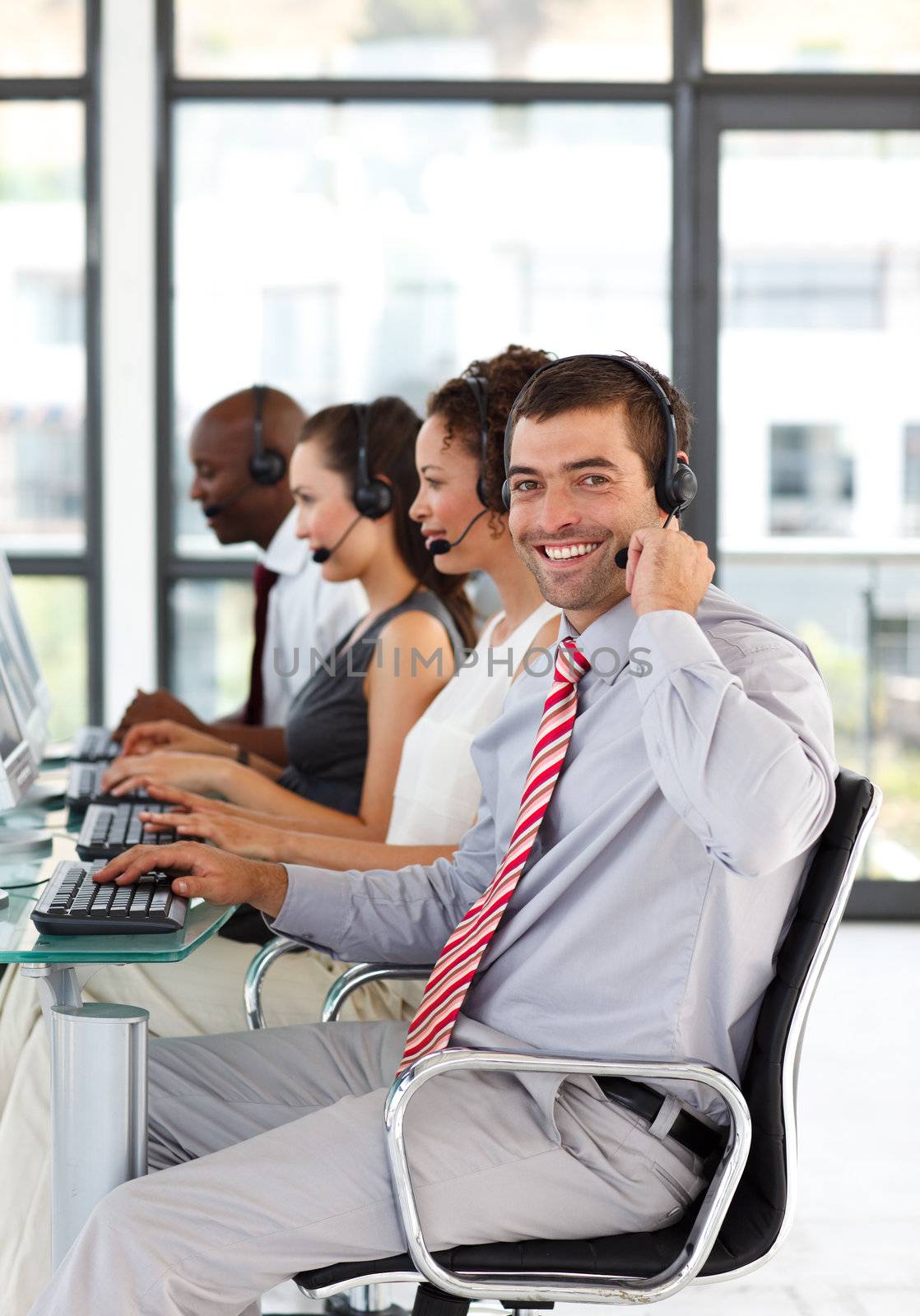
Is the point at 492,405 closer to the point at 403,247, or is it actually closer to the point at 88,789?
the point at 88,789

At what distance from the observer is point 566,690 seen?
1480 millimetres

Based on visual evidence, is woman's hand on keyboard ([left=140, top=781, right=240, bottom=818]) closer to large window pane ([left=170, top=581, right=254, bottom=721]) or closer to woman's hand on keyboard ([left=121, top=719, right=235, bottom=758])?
woman's hand on keyboard ([left=121, top=719, right=235, bottom=758])

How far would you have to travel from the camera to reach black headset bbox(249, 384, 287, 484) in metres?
3.21

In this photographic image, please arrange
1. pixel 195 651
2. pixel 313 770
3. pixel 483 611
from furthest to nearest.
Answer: pixel 195 651
pixel 483 611
pixel 313 770

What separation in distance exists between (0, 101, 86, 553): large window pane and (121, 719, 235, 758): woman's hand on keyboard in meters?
2.00

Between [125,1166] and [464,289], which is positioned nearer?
[125,1166]

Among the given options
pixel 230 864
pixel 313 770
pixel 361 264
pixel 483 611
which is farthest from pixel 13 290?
pixel 230 864

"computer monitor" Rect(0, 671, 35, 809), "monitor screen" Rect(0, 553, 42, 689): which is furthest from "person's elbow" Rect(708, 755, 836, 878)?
"monitor screen" Rect(0, 553, 42, 689)

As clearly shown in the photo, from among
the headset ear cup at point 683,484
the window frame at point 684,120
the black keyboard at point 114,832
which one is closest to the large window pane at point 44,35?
the window frame at point 684,120

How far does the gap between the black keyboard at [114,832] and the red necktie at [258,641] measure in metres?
1.05

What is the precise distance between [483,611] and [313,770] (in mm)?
1810

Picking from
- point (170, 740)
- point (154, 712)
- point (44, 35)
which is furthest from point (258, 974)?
point (44, 35)

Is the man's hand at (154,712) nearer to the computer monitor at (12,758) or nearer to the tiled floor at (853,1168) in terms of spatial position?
the computer monitor at (12,758)

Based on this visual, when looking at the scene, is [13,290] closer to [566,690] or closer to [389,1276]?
[566,690]
